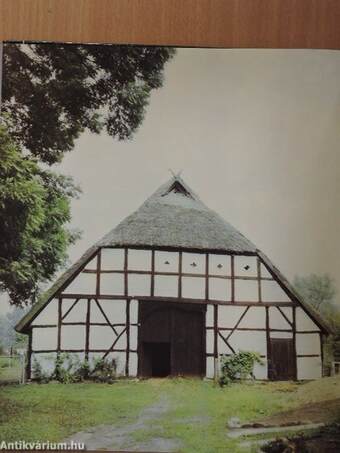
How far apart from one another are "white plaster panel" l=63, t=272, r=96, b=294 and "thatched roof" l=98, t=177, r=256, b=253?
9 centimetres

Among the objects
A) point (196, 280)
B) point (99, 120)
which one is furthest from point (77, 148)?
point (196, 280)

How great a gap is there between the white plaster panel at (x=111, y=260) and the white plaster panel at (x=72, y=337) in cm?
16

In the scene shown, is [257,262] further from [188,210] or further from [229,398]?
[229,398]

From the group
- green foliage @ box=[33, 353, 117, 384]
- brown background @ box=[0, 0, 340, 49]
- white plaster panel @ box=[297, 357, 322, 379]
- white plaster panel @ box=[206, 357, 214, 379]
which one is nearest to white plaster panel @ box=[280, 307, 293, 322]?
white plaster panel @ box=[297, 357, 322, 379]

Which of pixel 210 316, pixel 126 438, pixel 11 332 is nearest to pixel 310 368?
pixel 210 316

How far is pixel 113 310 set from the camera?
1.70 m

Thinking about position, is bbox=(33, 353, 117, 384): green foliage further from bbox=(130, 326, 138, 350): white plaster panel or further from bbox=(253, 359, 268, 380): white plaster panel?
bbox=(253, 359, 268, 380): white plaster panel

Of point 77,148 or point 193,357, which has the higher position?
point 77,148

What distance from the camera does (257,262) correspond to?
1698mm

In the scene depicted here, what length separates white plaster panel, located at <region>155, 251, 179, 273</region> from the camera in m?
1.72

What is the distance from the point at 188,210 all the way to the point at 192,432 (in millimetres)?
546

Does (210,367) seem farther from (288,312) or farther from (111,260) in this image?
(111,260)

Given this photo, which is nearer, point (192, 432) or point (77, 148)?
point (192, 432)

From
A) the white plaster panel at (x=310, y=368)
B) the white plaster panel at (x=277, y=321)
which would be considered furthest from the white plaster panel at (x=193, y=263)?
the white plaster panel at (x=310, y=368)
